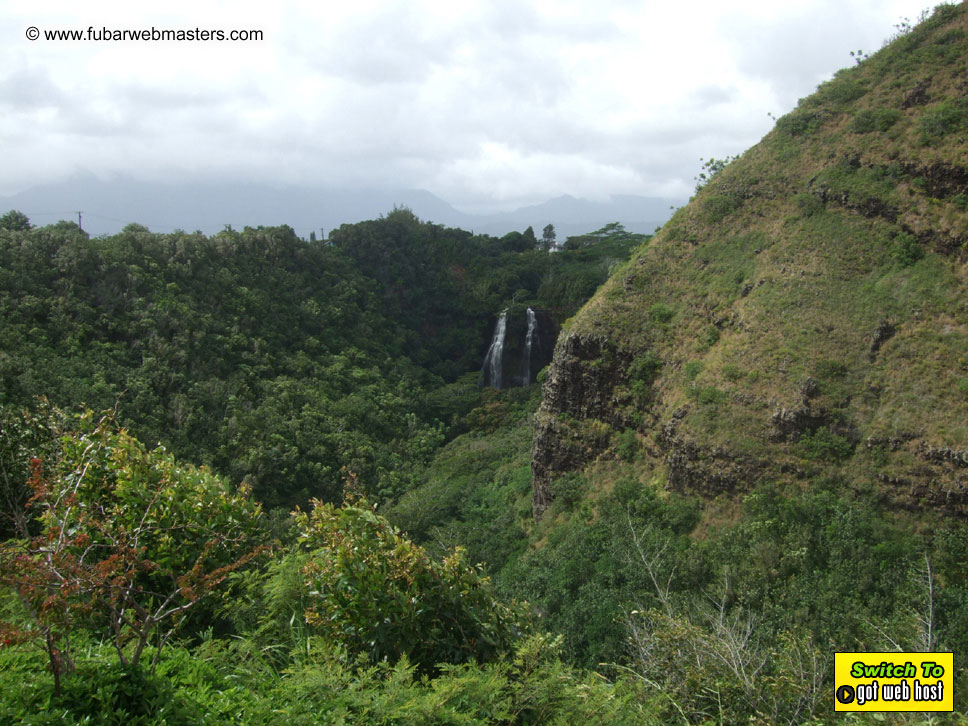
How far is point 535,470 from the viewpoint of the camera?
70.7ft

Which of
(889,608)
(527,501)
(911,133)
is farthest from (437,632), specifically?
(911,133)

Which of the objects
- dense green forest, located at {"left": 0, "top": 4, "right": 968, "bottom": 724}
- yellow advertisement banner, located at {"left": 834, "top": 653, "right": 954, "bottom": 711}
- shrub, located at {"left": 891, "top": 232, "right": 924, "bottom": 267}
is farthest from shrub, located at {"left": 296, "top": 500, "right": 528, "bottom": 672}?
shrub, located at {"left": 891, "top": 232, "right": 924, "bottom": 267}

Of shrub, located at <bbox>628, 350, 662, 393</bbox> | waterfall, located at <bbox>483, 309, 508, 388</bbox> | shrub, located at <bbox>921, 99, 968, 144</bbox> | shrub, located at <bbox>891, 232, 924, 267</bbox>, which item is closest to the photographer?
shrub, located at <bbox>891, 232, 924, 267</bbox>

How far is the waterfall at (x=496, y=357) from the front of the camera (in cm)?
4125

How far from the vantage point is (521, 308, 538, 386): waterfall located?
40916mm

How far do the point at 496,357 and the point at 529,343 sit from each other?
7.53 feet

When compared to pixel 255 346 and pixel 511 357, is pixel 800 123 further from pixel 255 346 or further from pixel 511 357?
pixel 255 346

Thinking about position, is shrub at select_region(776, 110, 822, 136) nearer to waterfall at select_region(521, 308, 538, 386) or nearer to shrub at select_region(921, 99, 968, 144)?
shrub at select_region(921, 99, 968, 144)

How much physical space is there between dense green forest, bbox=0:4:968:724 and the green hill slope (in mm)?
87

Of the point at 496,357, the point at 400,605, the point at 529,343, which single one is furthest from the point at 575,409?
the point at 496,357

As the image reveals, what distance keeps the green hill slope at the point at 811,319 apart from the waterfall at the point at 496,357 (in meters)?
19.2

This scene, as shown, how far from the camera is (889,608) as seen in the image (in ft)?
40.1

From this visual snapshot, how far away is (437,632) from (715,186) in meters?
21.6

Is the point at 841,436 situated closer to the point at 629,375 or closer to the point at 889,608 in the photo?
the point at 889,608
